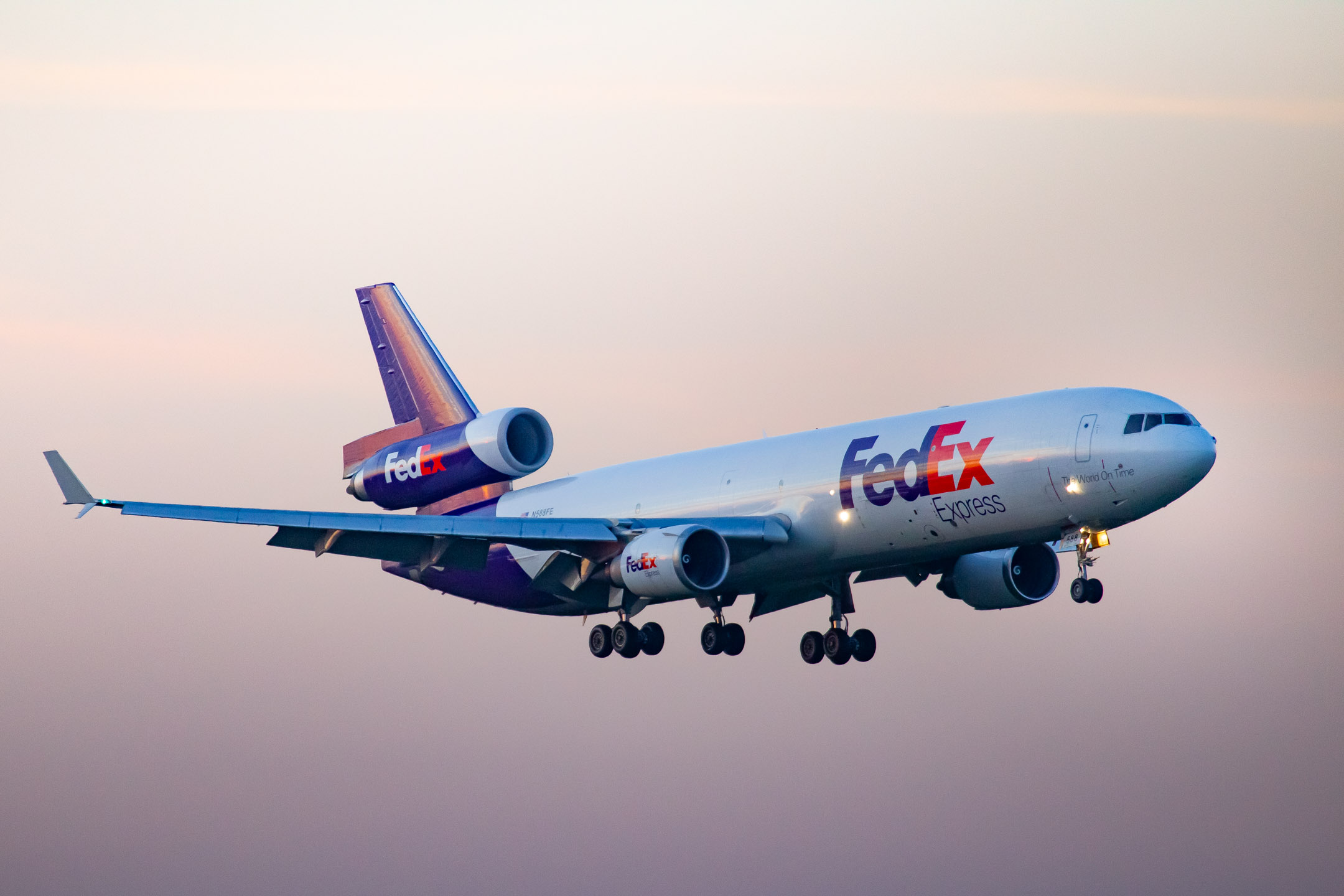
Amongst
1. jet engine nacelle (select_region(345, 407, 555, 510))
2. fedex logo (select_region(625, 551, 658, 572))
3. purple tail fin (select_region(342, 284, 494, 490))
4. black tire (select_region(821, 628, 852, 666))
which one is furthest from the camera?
purple tail fin (select_region(342, 284, 494, 490))

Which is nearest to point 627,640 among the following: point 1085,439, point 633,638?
point 633,638

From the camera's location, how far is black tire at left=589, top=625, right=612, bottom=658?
47125 mm

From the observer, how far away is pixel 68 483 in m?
40.5

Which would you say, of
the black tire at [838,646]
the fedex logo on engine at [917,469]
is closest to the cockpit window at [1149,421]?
the fedex logo on engine at [917,469]

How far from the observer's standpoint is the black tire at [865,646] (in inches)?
1908

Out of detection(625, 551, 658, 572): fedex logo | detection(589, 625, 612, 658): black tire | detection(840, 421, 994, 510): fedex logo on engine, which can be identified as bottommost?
detection(589, 625, 612, 658): black tire

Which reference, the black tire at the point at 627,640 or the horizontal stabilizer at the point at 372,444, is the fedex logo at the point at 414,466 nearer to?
the horizontal stabilizer at the point at 372,444

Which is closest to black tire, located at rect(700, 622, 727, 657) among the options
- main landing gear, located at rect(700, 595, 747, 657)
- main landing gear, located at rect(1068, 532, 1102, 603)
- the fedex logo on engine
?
main landing gear, located at rect(700, 595, 747, 657)

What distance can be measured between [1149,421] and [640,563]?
41.5ft

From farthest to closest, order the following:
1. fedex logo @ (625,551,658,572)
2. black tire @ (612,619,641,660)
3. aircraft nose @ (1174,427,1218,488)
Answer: black tire @ (612,619,641,660) → fedex logo @ (625,551,658,572) → aircraft nose @ (1174,427,1218,488)

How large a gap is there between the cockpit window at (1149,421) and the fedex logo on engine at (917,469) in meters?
3.22

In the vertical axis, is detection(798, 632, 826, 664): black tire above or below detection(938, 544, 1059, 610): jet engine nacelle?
below

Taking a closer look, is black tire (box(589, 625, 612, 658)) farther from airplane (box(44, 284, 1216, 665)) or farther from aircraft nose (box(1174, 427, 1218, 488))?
aircraft nose (box(1174, 427, 1218, 488))

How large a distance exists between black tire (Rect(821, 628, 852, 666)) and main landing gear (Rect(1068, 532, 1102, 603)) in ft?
32.1
